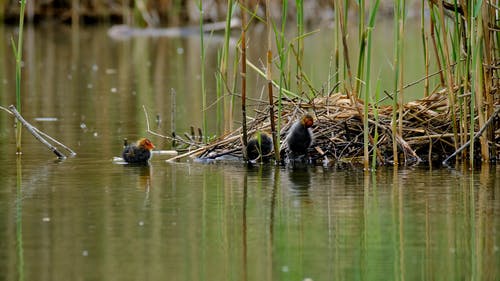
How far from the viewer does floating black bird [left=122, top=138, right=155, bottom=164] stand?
9734mm

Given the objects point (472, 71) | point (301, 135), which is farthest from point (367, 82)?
point (301, 135)

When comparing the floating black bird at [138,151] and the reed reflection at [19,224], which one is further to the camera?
the floating black bird at [138,151]

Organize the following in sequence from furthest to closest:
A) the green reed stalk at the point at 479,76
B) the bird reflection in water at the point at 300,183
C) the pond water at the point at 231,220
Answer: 1. the green reed stalk at the point at 479,76
2. the bird reflection in water at the point at 300,183
3. the pond water at the point at 231,220

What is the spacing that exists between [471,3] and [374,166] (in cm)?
142

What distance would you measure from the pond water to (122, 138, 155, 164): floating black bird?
0.41 feet

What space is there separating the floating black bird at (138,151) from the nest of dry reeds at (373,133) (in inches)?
21.0

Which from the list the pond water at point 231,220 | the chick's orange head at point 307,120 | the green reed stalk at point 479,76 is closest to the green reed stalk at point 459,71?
the green reed stalk at point 479,76

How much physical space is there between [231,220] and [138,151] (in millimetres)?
2834

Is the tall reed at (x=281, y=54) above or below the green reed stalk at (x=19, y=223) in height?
above

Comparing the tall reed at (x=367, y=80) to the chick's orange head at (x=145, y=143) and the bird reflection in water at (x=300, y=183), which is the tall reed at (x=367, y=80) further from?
the chick's orange head at (x=145, y=143)

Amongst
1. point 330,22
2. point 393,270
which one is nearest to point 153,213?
point 393,270

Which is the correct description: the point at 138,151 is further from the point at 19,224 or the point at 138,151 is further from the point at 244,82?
the point at 19,224

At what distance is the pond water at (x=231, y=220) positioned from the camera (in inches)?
227

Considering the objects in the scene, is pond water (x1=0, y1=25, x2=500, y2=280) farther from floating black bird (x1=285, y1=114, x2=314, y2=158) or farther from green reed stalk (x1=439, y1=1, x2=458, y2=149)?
green reed stalk (x1=439, y1=1, x2=458, y2=149)
